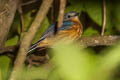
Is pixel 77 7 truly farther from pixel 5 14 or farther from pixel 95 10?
pixel 5 14

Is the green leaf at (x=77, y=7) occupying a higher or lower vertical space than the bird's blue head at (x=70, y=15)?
higher

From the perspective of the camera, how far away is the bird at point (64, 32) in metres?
3.30

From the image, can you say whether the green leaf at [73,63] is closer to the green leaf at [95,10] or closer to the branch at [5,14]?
the branch at [5,14]

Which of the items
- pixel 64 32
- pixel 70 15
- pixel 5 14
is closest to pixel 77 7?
pixel 64 32

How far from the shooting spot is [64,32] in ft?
12.9

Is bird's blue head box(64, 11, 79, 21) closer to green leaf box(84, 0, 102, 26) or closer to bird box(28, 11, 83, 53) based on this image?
bird box(28, 11, 83, 53)

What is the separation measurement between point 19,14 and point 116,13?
51.9 inches

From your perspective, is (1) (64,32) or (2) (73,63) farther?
(1) (64,32)

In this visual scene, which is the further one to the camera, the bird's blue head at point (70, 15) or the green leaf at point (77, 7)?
the bird's blue head at point (70, 15)

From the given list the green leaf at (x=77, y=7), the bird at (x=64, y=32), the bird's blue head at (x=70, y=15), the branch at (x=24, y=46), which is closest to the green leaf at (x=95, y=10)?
the green leaf at (x=77, y=7)

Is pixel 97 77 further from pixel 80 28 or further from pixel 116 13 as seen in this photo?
pixel 80 28

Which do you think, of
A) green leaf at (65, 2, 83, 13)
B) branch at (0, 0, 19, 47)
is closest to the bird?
green leaf at (65, 2, 83, 13)

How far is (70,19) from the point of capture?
457 centimetres

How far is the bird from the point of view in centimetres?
330
